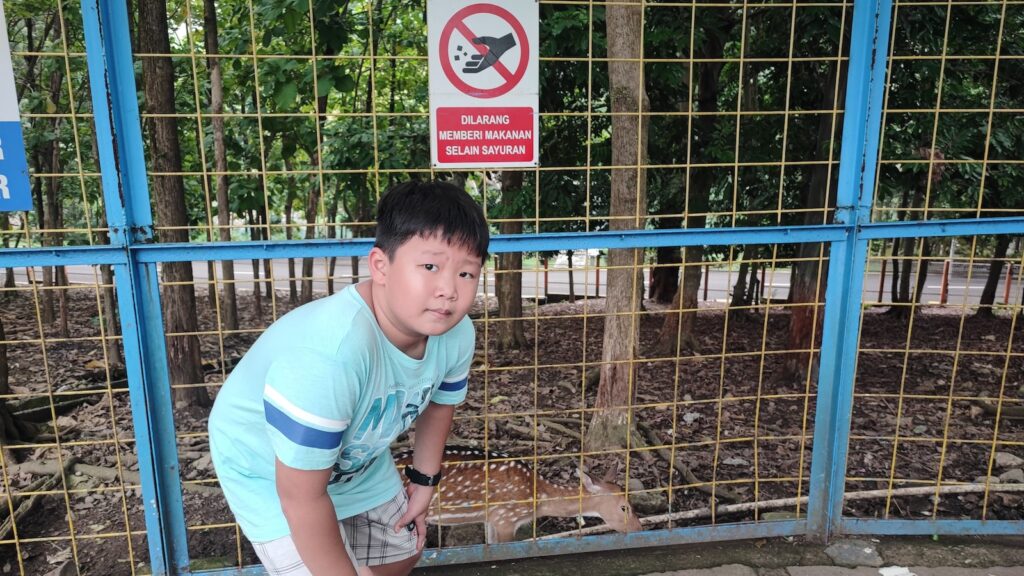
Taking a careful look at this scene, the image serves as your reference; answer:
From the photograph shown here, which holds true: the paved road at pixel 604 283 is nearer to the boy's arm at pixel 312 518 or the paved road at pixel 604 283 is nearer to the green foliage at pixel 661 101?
the green foliage at pixel 661 101

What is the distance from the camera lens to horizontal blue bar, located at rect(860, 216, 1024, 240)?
106 inches

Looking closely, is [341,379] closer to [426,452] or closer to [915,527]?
[426,452]

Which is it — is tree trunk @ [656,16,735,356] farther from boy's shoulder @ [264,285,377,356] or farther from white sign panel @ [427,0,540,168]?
boy's shoulder @ [264,285,377,356]

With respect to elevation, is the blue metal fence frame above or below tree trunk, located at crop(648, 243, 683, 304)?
above

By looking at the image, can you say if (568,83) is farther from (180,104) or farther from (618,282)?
(180,104)

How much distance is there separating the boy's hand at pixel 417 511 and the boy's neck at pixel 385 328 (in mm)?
580

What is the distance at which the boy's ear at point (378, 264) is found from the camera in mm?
1539

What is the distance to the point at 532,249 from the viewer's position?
258cm

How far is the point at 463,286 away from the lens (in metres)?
1.54

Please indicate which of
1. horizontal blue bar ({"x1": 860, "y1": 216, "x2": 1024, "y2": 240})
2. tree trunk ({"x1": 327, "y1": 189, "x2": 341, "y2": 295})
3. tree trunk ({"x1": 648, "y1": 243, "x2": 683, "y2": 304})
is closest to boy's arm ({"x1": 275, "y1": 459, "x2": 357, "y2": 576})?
tree trunk ({"x1": 327, "y1": 189, "x2": 341, "y2": 295})

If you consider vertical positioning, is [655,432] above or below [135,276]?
below

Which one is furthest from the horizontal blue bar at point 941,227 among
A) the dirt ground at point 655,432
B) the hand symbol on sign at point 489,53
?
the hand symbol on sign at point 489,53

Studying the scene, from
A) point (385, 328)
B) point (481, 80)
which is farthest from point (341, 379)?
point (481, 80)

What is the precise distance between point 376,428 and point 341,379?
31 centimetres
